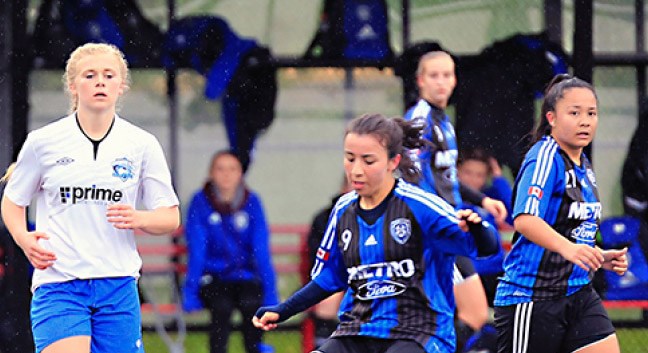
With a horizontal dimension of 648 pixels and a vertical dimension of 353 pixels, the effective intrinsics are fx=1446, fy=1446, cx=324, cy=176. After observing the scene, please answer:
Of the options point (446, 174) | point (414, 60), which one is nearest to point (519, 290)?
point (446, 174)

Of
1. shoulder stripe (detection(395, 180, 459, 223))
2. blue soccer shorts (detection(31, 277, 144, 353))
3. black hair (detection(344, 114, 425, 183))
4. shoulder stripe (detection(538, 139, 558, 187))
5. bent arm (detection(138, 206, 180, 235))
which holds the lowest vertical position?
blue soccer shorts (detection(31, 277, 144, 353))

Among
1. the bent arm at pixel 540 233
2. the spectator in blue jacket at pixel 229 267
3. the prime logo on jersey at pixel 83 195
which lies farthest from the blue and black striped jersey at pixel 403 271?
the spectator in blue jacket at pixel 229 267

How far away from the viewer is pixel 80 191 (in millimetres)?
5359

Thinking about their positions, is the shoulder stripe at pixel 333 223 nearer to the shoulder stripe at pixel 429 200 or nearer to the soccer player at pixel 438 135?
the shoulder stripe at pixel 429 200

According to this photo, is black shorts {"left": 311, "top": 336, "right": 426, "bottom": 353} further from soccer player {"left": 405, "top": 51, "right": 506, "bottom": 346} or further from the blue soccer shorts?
soccer player {"left": 405, "top": 51, "right": 506, "bottom": 346}

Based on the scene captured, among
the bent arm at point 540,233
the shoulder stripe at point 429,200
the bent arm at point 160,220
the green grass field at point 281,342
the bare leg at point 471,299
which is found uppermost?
the shoulder stripe at point 429,200

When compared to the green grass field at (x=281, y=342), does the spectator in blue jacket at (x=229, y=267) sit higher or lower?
higher

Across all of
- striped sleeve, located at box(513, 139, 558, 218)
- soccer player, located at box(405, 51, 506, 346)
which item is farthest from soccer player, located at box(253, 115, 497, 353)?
soccer player, located at box(405, 51, 506, 346)

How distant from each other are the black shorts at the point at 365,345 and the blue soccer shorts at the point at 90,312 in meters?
0.81

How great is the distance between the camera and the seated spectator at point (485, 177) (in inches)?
334

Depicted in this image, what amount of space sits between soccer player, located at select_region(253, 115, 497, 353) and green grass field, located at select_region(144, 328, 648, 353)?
3358 mm

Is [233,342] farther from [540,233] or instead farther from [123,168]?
[540,233]

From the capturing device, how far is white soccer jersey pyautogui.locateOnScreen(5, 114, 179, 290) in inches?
210

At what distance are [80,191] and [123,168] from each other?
0.18m
